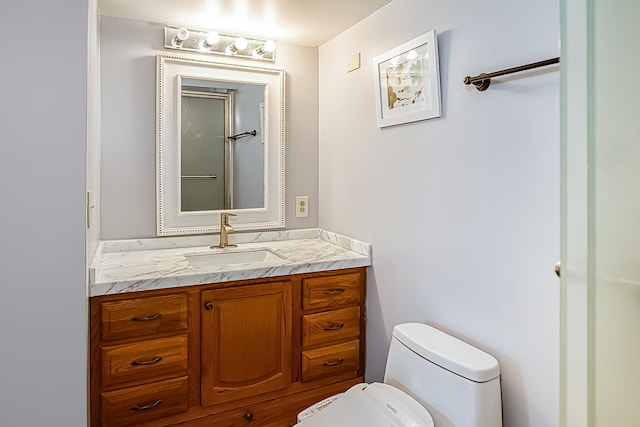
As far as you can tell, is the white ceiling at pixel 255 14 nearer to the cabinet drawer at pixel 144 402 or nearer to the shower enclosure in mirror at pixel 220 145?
the shower enclosure in mirror at pixel 220 145

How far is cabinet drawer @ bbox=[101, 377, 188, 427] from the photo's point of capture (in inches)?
67.1

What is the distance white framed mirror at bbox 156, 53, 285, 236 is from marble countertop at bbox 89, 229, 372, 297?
0.09 metres

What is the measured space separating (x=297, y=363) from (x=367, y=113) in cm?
129

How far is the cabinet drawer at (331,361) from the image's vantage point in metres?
2.09

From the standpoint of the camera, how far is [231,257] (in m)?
2.36

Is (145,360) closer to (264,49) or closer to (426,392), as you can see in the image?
(426,392)

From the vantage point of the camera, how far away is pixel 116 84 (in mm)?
2178

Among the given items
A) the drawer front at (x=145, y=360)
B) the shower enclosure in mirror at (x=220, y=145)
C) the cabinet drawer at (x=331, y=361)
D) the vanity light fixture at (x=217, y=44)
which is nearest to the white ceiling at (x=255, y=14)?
the vanity light fixture at (x=217, y=44)
